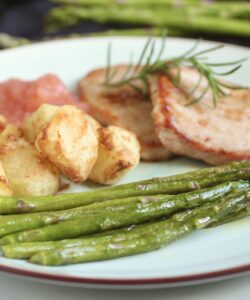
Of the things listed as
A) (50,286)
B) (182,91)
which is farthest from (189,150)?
(50,286)

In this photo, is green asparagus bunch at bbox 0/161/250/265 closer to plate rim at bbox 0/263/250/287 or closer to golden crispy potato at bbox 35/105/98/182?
plate rim at bbox 0/263/250/287

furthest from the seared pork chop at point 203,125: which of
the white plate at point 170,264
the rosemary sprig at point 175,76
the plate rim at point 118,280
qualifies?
the plate rim at point 118,280

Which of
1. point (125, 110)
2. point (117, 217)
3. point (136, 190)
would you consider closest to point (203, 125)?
point (125, 110)

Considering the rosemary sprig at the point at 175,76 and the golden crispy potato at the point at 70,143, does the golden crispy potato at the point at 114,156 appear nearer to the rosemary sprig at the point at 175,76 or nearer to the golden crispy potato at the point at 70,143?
the golden crispy potato at the point at 70,143

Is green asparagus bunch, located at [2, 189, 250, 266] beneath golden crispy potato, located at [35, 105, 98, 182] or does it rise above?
beneath

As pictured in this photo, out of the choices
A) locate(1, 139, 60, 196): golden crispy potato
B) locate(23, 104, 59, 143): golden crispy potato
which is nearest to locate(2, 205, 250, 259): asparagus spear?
locate(1, 139, 60, 196): golden crispy potato

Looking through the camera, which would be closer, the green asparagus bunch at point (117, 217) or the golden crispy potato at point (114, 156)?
the green asparagus bunch at point (117, 217)

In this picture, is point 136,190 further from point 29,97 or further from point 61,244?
point 29,97
